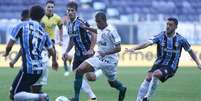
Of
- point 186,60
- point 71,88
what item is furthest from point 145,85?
point 186,60

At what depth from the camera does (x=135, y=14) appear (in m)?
40.9

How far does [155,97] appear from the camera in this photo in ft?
51.5

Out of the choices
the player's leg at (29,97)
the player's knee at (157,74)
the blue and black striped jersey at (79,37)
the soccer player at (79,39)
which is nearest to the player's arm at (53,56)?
the player's leg at (29,97)

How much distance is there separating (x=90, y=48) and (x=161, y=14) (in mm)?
28400

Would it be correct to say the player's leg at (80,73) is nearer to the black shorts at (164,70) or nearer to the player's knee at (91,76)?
the player's knee at (91,76)

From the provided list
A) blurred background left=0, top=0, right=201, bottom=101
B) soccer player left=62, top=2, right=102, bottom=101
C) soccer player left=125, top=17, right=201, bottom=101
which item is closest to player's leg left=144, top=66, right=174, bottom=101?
soccer player left=125, top=17, right=201, bottom=101

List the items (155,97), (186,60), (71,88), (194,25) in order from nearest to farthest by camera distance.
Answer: (155,97), (71,88), (186,60), (194,25)

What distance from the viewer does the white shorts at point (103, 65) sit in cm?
1348

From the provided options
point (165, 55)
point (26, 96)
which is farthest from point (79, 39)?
point (26, 96)

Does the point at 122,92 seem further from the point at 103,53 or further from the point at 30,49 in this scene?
the point at 30,49

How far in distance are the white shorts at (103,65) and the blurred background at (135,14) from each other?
72.5 ft

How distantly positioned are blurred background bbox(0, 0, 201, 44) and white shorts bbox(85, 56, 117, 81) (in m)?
22.1

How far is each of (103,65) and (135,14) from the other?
27.5 metres

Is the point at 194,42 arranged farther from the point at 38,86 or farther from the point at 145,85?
the point at 38,86
